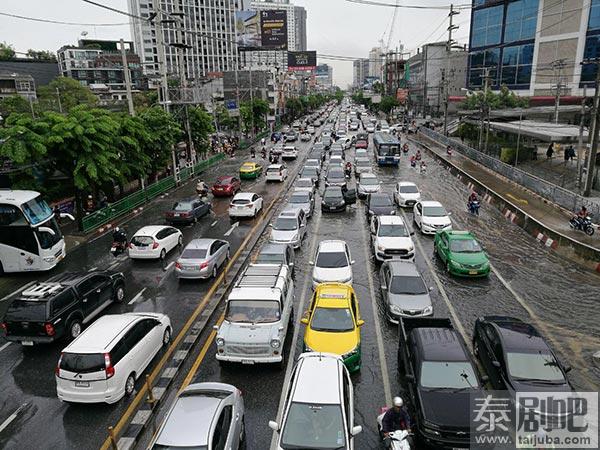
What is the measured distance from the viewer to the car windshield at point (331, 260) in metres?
17.7

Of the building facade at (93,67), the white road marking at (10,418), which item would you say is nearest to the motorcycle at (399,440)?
the white road marking at (10,418)

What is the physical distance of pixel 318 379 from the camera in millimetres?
9453

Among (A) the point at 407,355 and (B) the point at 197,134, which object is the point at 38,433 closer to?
(A) the point at 407,355

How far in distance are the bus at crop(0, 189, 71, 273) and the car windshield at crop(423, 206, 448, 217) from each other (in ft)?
62.0

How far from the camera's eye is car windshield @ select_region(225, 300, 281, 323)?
12.8 m

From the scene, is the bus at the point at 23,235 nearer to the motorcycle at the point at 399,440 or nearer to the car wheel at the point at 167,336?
the car wheel at the point at 167,336

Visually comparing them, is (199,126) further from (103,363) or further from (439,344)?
(439,344)

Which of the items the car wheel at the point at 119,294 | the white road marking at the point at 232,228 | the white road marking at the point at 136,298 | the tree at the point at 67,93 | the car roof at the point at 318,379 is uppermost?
the tree at the point at 67,93

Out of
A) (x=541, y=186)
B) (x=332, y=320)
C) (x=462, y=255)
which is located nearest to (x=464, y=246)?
(x=462, y=255)

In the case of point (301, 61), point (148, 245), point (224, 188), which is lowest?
point (224, 188)

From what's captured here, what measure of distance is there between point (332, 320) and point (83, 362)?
6.38 metres

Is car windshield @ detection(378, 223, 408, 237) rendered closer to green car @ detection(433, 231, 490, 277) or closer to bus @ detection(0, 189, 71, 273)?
green car @ detection(433, 231, 490, 277)

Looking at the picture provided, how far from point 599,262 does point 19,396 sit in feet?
71.0

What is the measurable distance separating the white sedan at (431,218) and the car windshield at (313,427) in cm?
1727
